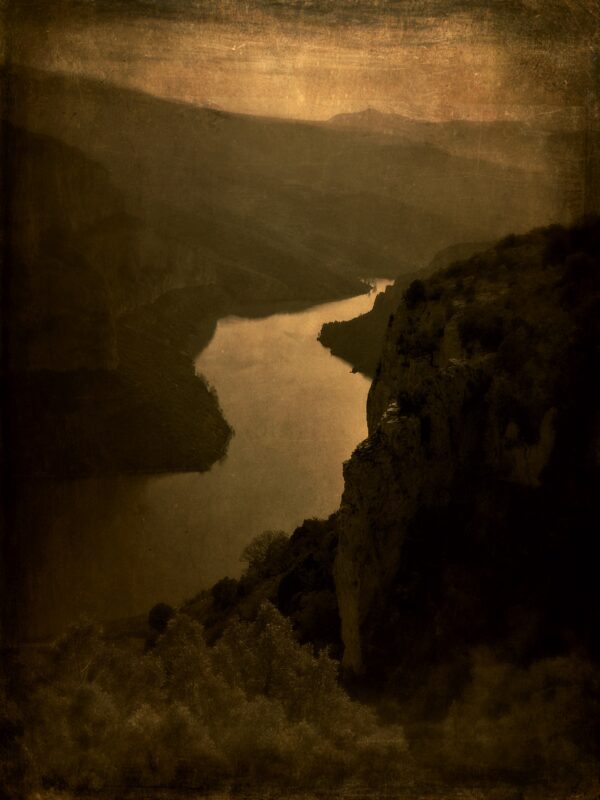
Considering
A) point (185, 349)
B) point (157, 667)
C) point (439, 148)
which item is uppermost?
point (439, 148)

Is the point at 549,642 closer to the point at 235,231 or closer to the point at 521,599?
the point at 521,599

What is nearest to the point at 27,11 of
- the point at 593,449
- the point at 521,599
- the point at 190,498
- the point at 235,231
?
the point at 235,231

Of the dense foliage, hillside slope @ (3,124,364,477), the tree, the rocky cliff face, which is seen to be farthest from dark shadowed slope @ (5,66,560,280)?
the dense foliage

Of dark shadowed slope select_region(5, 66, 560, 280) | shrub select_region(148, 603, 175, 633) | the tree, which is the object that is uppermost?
dark shadowed slope select_region(5, 66, 560, 280)

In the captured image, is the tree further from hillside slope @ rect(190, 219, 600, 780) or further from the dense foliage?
the dense foliage

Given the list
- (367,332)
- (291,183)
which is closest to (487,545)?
(367,332)

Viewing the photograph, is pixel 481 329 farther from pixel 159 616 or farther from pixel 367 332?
pixel 159 616
